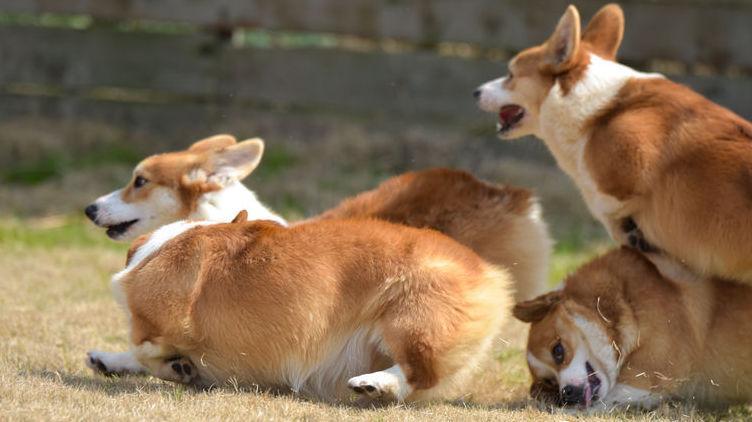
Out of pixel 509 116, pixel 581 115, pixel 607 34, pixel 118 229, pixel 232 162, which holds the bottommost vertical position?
pixel 118 229

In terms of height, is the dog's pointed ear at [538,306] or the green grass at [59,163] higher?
the dog's pointed ear at [538,306]

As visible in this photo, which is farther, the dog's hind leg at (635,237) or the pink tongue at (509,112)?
the pink tongue at (509,112)

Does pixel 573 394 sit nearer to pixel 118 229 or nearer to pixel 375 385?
pixel 375 385

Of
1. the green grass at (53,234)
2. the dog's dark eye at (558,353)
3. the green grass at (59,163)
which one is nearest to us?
A: the dog's dark eye at (558,353)

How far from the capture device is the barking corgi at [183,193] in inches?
238

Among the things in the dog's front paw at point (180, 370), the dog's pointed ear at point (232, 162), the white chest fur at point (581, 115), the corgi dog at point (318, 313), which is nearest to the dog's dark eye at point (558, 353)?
the corgi dog at point (318, 313)

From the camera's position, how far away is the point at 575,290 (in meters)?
5.21

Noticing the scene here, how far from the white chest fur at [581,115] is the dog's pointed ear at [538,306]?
20.9 inches

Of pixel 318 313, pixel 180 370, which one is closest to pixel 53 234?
pixel 180 370

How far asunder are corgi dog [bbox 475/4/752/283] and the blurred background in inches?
164

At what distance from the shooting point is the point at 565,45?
5.86 m

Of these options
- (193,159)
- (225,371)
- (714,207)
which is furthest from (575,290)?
(193,159)

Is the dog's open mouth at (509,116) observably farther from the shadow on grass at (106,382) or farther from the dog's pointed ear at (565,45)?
the shadow on grass at (106,382)

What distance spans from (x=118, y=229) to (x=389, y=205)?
1.53 meters
